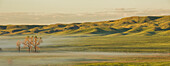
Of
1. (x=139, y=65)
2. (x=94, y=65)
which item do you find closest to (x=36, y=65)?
(x=94, y=65)

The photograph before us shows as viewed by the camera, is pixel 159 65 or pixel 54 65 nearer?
pixel 159 65

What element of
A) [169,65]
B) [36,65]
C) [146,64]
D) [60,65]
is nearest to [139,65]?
[146,64]

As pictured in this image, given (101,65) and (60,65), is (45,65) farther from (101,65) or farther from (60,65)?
(101,65)

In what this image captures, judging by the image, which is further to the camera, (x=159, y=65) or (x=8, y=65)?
(x=8, y=65)

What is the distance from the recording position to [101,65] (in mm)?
71125

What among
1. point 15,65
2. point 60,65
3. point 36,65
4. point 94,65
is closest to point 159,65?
point 94,65

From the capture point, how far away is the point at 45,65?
238 ft

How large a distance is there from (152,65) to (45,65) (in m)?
27.9

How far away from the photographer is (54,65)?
237 ft

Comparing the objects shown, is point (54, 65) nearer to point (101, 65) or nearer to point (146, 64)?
point (101, 65)

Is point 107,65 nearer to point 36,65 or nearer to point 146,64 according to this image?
point 146,64

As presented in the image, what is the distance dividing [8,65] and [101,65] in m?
24.9

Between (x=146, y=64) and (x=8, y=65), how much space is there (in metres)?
36.7

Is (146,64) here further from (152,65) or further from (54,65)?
(54,65)
